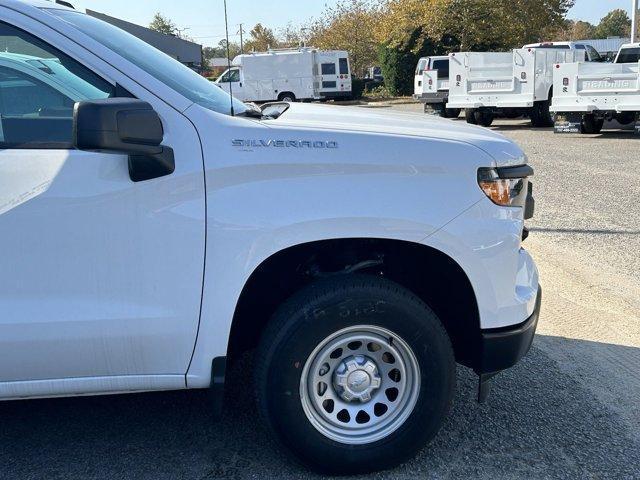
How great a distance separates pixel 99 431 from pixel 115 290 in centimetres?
112

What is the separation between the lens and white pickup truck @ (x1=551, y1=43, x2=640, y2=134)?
14508 mm

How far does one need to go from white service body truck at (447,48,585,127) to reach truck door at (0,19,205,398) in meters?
15.9

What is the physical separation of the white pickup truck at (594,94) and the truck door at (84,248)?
14.2 meters

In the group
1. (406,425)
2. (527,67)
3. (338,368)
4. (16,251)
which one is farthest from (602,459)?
(527,67)

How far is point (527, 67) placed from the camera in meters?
16.9

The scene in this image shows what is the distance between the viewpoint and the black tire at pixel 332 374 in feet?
9.02

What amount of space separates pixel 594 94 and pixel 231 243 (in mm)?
Result: 14331

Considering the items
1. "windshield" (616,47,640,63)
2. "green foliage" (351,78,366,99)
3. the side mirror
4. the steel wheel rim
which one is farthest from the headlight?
"green foliage" (351,78,366,99)

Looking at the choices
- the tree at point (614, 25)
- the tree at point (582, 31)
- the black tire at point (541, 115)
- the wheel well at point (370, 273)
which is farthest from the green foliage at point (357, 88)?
the tree at point (614, 25)

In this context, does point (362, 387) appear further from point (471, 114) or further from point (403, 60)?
point (403, 60)

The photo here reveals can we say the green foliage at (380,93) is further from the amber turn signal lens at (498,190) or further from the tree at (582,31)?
the tree at (582,31)

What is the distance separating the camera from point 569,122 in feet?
51.1

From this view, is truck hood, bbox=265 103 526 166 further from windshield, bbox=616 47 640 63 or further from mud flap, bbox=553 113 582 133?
windshield, bbox=616 47 640 63

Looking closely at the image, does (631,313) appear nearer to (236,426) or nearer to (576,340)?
(576,340)
